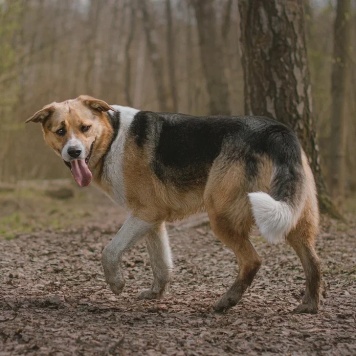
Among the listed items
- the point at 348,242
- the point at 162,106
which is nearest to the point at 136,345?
the point at 348,242

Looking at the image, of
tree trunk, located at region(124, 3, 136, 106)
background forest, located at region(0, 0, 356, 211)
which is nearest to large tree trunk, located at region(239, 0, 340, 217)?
background forest, located at region(0, 0, 356, 211)

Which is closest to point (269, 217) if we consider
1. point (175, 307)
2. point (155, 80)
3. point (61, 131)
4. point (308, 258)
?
point (308, 258)

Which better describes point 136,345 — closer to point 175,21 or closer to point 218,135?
point 218,135

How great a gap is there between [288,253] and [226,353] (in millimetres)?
3517

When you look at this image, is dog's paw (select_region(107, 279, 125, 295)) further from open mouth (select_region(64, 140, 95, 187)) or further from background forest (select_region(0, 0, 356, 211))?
background forest (select_region(0, 0, 356, 211))

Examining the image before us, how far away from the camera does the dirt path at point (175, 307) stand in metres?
4.35

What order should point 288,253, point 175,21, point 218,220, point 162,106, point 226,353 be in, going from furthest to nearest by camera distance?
point 175,21 < point 162,106 < point 288,253 < point 218,220 < point 226,353

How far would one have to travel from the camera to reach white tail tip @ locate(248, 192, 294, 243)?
4.57 m

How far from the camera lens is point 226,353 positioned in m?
4.23

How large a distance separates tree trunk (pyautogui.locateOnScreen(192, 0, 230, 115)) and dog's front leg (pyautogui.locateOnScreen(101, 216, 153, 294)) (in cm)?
854

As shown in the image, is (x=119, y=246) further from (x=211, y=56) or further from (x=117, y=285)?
(x=211, y=56)

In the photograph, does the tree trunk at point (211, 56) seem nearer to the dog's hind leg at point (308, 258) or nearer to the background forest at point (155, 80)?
the background forest at point (155, 80)

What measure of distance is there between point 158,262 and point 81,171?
111 centimetres

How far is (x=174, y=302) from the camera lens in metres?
5.76
